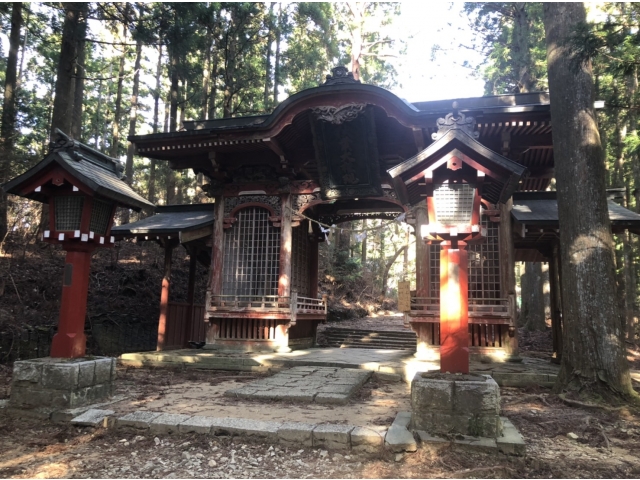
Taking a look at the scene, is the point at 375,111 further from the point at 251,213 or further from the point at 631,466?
the point at 631,466

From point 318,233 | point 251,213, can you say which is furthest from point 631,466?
point 318,233

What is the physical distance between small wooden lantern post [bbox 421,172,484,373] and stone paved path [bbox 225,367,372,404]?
199 cm

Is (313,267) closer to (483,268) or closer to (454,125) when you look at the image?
(483,268)

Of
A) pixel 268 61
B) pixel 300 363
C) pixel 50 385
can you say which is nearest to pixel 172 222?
pixel 300 363

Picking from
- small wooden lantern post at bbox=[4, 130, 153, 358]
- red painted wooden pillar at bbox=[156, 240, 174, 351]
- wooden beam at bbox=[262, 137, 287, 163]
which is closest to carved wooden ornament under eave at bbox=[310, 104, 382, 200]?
wooden beam at bbox=[262, 137, 287, 163]

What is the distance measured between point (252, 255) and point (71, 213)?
571cm

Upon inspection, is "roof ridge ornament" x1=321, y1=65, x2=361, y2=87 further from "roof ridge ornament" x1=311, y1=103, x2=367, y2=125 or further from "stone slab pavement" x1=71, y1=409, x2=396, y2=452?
"stone slab pavement" x1=71, y1=409, x2=396, y2=452

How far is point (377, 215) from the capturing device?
13.3 meters

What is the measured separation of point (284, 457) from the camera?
408 centimetres

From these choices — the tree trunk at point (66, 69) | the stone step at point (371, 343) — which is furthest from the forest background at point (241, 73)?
the stone step at point (371, 343)

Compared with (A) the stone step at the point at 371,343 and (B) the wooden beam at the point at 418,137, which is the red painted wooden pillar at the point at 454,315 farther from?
(A) the stone step at the point at 371,343

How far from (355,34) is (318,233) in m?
12.3

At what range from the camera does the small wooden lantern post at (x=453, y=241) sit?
4785mm

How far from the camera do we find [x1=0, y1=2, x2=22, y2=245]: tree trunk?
10.7 metres
